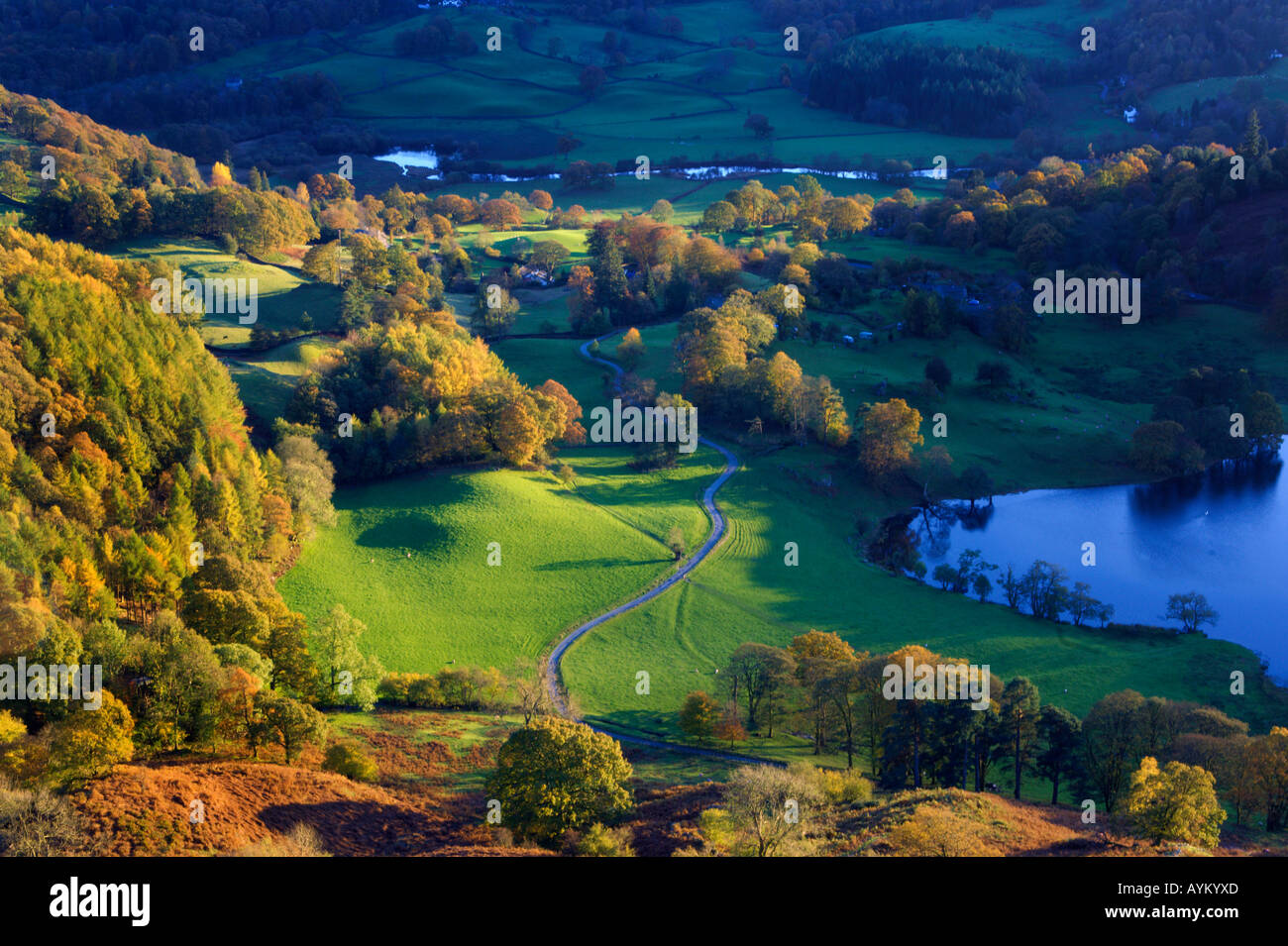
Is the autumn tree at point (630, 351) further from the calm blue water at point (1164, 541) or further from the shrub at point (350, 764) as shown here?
the shrub at point (350, 764)

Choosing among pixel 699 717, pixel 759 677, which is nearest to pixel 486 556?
pixel 759 677

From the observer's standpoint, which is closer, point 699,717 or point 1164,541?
point 699,717

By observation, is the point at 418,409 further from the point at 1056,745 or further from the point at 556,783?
the point at 1056,745

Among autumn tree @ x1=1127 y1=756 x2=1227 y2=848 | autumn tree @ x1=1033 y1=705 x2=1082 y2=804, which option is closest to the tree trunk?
autumn tree @ x1=1033 y1=705 x2=1082 y2=804

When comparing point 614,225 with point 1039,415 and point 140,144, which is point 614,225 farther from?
point 140,144

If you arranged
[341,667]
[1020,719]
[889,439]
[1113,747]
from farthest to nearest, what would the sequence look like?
[889,439]
[341,667]
[1113,747]
[1020,719]

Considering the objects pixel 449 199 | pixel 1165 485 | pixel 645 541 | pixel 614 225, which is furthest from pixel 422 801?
pixel 449 199
